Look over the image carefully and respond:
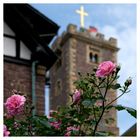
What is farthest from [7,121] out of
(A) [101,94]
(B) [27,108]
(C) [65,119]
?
(A) [101,94]

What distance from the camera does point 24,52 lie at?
412 inches

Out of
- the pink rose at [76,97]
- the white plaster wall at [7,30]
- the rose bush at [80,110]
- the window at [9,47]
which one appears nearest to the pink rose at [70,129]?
the rose bush at [80,110]

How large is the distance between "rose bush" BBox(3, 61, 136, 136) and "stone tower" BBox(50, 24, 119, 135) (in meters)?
38.9

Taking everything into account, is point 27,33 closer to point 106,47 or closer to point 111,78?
point 111,78

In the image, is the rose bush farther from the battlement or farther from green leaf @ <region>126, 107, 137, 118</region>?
the battlement

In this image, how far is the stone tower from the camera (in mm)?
43469

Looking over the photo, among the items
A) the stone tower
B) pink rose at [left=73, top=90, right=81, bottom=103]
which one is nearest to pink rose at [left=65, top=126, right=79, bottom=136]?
pink rose at [left=73, top=90, right=81, bottom=103]

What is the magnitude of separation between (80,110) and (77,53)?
4117 cm

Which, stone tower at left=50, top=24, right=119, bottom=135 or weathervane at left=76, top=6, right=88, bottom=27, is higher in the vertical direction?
weathervane at left=76, top=6, right=88, bottom=27

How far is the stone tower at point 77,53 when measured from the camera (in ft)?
143

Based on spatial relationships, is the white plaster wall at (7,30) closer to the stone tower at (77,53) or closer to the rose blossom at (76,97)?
the rose blossom at (76,97)

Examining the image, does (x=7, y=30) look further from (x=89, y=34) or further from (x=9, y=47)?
(x=89, y=34)

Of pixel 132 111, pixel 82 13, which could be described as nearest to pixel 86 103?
pixel 132 111

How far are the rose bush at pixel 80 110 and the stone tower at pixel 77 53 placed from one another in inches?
1531
